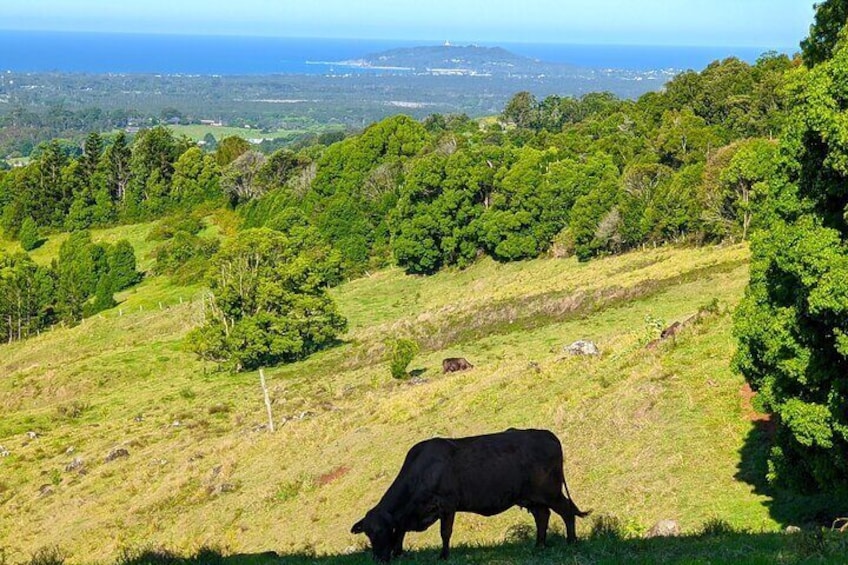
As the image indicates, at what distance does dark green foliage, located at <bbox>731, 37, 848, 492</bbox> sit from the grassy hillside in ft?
6.66

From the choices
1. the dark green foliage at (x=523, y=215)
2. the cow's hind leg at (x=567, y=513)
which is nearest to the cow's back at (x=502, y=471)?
the cow's hind leg at (x=567, y=513)

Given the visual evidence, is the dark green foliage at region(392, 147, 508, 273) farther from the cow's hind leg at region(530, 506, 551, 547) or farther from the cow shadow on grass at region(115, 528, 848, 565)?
the cow's hind leg at region(530, 506, 551, 547)

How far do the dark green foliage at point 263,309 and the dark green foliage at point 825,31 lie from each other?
41.5 metres

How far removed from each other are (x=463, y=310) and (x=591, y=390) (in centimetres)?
3008

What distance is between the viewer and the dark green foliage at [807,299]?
14245mm

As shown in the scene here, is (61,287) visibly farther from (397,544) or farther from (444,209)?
(397,544)

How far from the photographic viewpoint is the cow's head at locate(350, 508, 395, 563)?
43.8 feet

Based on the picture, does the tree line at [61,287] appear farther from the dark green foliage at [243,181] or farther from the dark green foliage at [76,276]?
the dark green foliage at [243,181]

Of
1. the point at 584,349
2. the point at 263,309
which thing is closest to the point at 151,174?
the point at 263,309

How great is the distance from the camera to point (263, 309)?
192 ft

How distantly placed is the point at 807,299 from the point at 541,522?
6028 mm

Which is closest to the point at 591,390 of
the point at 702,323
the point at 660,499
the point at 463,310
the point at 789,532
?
the point at 702,323

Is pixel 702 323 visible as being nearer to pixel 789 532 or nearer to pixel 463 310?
pixel 789 532

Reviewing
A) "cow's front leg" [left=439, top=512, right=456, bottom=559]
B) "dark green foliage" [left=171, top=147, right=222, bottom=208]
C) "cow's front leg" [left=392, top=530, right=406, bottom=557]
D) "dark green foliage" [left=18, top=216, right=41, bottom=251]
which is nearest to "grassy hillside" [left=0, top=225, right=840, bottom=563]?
"cow's front leg" [left=439, top=512, right=456, bottom=559]
